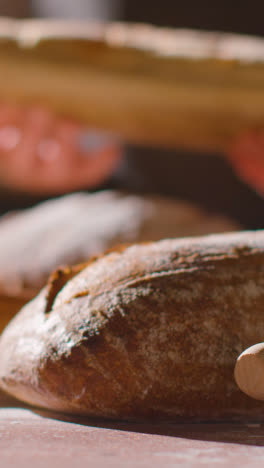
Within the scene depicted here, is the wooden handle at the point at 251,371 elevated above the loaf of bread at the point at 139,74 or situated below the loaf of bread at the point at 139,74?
below

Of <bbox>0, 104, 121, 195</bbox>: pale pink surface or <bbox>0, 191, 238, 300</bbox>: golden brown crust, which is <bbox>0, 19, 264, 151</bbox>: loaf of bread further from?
<bbox>0, 191, 238, 300</bbox>: golden brown crust

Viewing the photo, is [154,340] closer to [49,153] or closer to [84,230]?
[84,230]

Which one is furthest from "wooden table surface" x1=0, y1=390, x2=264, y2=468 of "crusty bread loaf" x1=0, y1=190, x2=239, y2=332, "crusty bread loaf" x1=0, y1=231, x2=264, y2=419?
"crusty bread loaf" x1=0, y1=190, x2=239, y2=332

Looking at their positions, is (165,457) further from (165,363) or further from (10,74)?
(10,74)

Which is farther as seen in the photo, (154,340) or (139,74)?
(139,74)

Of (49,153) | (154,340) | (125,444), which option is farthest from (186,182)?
(125,444)

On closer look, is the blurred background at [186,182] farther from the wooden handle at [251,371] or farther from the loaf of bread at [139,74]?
the wooden handle at [251,371]

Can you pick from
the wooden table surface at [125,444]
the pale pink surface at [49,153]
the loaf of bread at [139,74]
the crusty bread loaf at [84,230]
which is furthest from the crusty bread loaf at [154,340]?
the pale pink surface at [49,153]

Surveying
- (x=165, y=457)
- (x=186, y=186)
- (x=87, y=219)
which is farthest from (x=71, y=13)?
(x=165, y=457)
